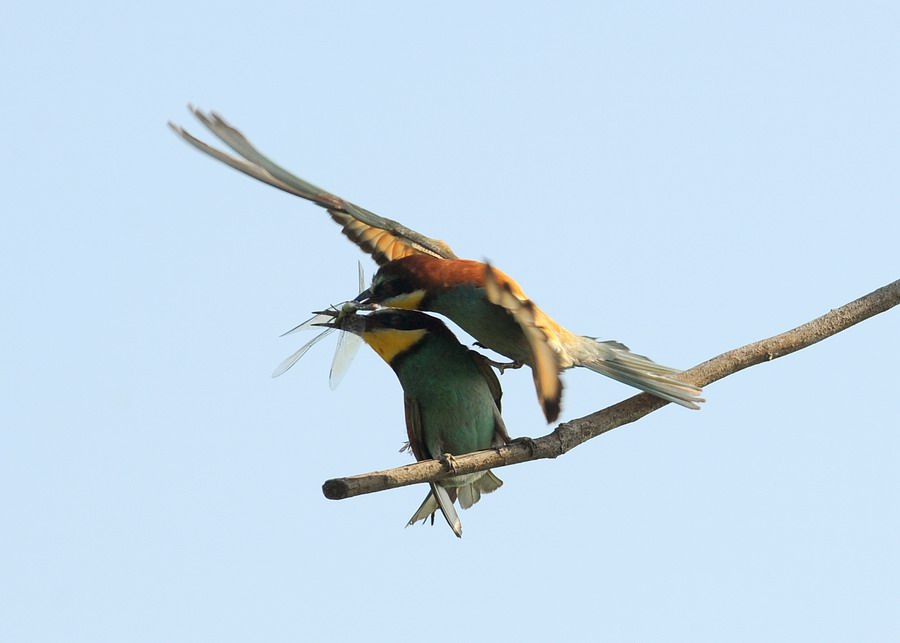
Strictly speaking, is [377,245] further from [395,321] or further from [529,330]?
[529,330]

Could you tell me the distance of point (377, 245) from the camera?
15.7 feet

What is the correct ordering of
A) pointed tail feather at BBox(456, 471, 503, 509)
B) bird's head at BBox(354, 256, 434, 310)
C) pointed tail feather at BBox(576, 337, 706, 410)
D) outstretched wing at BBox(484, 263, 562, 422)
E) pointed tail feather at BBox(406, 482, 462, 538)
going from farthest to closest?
pointed tail feather at BBox(456, 471, 503, 509) < pointed tail feather at BBox(406, 482, 462, 538) < bird's head at BBox(354, 256, 434, 310) < pointed tail feather at BBox(576, 337, 706, 410) < outstretched wing at BBox(484, 263, 562, 422)

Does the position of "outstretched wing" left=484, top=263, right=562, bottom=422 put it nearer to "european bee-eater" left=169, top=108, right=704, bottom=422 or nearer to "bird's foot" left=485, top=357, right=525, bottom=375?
"european bee-eater" left=169, top=108, right=704, bottom=422

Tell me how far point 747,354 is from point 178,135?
201 centimetres

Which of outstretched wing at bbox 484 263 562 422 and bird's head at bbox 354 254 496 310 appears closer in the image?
outstretched wing at bbox 484 263 562 422

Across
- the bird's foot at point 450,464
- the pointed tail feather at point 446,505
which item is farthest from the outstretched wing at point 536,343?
the pointed tail feather at point 446,505

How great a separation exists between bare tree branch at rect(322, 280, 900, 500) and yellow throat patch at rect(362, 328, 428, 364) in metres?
0.60

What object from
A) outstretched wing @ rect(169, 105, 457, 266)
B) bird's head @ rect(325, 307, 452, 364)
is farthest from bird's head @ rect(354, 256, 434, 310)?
outstretched wing @ rect(169, 105, 457, 266)

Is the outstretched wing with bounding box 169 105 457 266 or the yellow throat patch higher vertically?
the outstretched wing with bounding box 169 105 457 266

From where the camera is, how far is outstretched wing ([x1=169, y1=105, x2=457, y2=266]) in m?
4.15

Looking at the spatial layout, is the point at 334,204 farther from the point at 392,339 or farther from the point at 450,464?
the point at 450,464

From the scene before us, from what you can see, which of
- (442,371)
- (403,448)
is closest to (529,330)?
(442,371)

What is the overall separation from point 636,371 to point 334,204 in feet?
3.98

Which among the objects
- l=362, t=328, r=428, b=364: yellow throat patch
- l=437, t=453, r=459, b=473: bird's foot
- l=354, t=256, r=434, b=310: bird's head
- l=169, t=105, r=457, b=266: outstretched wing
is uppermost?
l=169, t=105, r=457, b=266: outstretched wing
